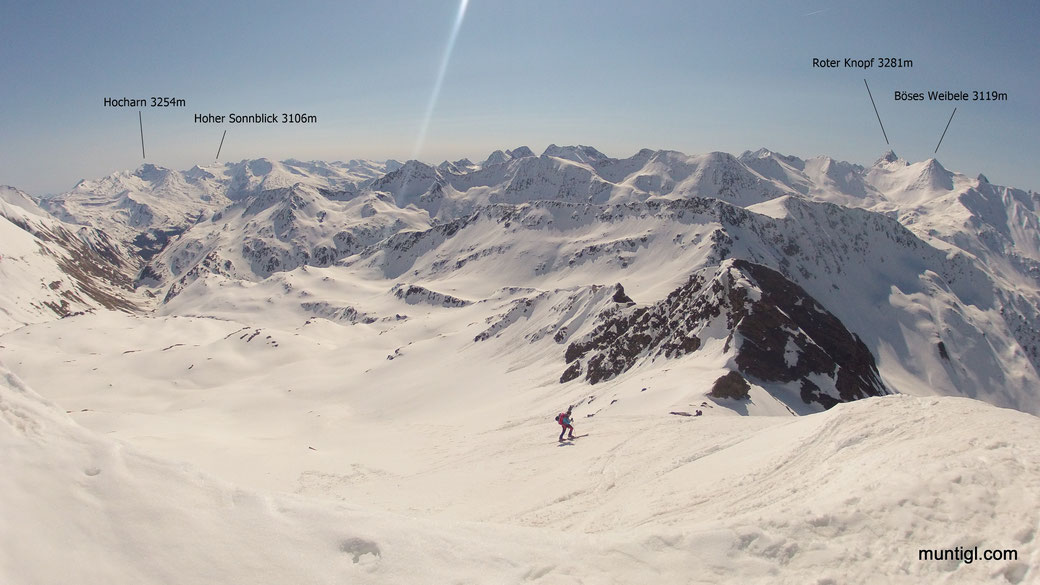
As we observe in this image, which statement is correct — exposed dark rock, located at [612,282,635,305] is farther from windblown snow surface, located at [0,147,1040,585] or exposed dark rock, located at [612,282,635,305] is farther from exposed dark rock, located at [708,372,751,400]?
exposed dark rock, located at [708,372,751,400]

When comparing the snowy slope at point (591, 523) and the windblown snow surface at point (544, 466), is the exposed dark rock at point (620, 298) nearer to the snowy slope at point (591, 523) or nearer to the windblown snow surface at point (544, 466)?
the windblown snow surface at point (544, 466)

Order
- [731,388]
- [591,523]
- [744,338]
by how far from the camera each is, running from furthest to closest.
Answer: [744,338]
[731,388]
[591,523]

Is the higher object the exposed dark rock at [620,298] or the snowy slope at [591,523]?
the snowy slope at [591,523]

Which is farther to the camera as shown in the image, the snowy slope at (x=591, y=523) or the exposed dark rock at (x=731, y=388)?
the exposed dark rock at (x=731, y=388)

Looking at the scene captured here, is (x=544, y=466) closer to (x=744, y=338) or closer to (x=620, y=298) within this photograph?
(x=744, y=338)

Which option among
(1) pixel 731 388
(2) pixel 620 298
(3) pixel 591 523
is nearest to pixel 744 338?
(1) pixel 731 388

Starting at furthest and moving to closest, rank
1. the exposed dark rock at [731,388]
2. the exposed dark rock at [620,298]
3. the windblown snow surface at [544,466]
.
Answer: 1. the exposed dark rock at [620,298]
2. the exposed dark rock at [731,388]
3. the windblown snow surface at [544,466]

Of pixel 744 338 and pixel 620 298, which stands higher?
pixel 744 338

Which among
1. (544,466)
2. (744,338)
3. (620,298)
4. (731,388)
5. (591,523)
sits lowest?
(544,466)

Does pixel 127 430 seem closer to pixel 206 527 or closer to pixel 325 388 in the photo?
pixel 325 388

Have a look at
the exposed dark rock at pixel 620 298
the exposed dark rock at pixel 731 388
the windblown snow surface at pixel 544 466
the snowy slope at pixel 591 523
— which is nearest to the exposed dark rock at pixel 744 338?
the exposed dark rock at pixel 731 388

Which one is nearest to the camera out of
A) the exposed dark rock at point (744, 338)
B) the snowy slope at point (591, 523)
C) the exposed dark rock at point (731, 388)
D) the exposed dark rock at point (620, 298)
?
the snowy slope at point (591, 523)

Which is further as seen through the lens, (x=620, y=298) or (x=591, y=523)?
(x=620, y=298)
